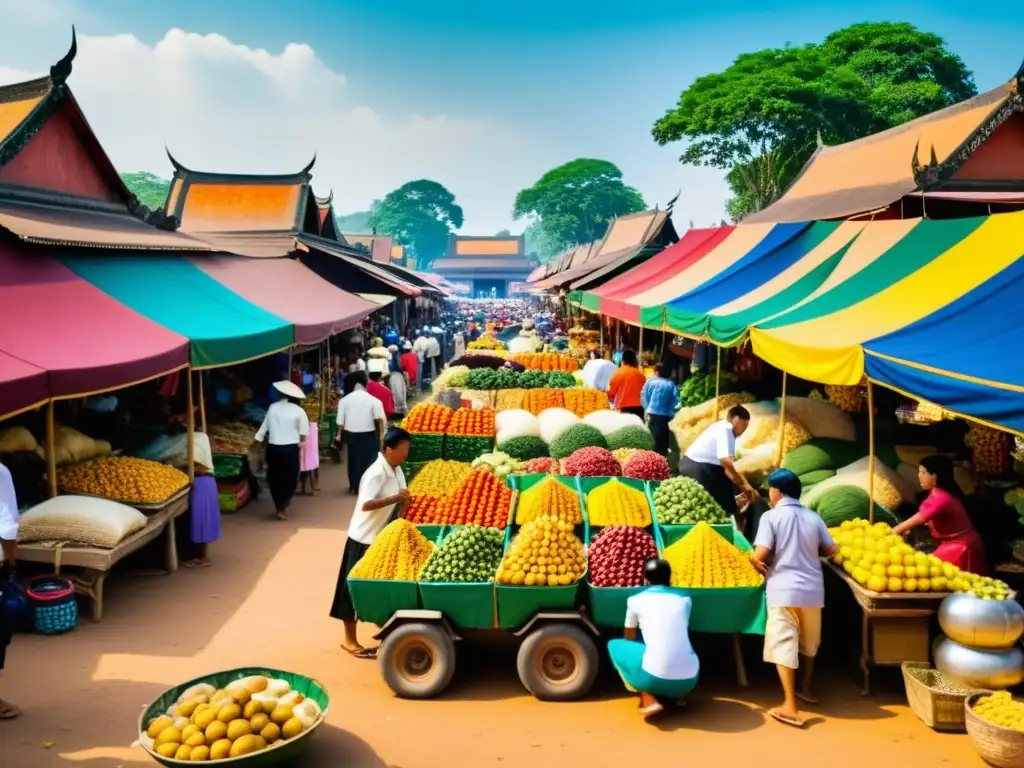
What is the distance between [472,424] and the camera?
9.88m

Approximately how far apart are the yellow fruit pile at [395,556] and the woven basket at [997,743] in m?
3.38

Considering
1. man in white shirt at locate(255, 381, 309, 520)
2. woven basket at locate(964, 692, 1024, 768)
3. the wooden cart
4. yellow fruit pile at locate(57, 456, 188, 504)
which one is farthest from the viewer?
man in white shirt at locate(255, 381, 309, 520)

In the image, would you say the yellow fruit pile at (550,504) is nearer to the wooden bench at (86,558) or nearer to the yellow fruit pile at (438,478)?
the yellow fruit pile at (438,478)

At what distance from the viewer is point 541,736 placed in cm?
468

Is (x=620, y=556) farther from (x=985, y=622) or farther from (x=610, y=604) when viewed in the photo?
(x=985, y=622)

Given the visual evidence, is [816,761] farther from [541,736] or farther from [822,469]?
[822,469]

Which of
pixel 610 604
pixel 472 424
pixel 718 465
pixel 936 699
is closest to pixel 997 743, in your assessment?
pixel 936 699

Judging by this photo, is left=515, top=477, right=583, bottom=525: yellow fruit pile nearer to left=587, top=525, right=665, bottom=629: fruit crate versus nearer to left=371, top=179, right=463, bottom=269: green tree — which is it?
left=587, top=525, right=665, bottom=629: fruit crate

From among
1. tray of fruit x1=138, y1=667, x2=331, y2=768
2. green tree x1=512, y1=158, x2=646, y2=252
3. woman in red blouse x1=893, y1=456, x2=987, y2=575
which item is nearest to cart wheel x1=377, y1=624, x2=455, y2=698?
tray of fruit x1=138, y1=667, x2=331, y2=768

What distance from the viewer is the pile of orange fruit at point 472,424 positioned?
9.76 m

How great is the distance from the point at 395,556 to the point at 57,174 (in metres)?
7.30

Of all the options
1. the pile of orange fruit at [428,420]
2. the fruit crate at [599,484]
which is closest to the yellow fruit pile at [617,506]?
the fruit crate at [599,484]

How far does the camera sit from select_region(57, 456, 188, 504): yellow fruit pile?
6906mm

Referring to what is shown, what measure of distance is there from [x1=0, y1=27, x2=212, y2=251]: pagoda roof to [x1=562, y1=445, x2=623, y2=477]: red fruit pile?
5503mm
